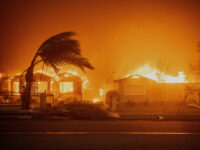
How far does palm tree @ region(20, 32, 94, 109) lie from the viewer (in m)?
13.7

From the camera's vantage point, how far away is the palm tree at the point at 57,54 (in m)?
13.7

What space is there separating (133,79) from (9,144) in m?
19.0

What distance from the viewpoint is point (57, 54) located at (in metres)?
13.7

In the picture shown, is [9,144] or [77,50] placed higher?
[77,50]

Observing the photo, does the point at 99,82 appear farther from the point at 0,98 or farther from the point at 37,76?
the point at 0,98

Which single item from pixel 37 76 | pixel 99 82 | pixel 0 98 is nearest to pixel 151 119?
pixel 0 98

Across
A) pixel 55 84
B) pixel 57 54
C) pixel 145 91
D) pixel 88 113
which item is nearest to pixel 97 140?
pixel 88 113

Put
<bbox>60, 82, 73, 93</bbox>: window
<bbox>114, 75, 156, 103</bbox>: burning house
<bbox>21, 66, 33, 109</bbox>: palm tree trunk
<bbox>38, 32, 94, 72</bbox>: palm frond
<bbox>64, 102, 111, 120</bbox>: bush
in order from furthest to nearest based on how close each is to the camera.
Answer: <bbox>114, 75, 156, 103</bbox>: burning house < <bbox>60, 82, 73, 93</bbox>: window < <bbox>21, 66, 33, 109</bbox>: palm tree trunk < <bbox>38, 32, 94, 72</bbox>: palm frond < <bbox>64, 102, 111, 120</bbox>: bush

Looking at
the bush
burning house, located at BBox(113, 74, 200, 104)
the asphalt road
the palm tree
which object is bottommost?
the asphalt road

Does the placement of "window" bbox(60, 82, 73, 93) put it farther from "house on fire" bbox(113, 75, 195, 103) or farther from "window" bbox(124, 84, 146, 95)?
"window" bbox(124, 84, 146, 95)

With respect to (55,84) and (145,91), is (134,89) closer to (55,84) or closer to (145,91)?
(145,91)

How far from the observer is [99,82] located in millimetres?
34188

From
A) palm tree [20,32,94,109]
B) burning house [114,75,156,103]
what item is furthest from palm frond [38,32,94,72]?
burning house [114,75,156,103]

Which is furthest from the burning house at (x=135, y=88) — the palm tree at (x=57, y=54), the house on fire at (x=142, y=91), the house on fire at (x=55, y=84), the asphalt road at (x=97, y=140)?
the asphalt road at (x=97, y=140)
